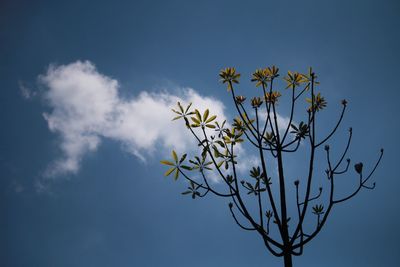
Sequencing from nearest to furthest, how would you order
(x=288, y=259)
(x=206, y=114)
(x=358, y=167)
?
1. (x=288, y=259)
2. (x=358, y=167)
3. (x=206, y=114)

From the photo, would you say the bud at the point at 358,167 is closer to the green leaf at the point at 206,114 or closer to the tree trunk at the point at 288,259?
the tree trunk at the point at 288,259

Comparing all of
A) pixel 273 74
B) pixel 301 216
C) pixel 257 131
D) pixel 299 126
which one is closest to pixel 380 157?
pixel 299 126

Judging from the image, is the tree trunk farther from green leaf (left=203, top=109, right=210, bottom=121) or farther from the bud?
green leaf (left=203, top=109, right=210, bottom=121)

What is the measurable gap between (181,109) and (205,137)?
670 mm

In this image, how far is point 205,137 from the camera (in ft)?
Answer: 13.2

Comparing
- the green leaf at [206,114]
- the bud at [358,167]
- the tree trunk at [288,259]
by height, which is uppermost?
the green leaf at [206,114]

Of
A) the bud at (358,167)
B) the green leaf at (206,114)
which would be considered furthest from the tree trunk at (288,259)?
the green leaf at (206,114)

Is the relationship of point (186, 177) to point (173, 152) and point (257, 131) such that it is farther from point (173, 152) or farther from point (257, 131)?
point (257, 131)

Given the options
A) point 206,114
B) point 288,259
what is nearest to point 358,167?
point 288,259

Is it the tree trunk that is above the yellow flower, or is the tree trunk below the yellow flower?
below

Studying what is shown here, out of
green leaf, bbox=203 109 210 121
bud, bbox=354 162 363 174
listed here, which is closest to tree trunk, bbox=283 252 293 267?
bud, bbox=354 162 363 174

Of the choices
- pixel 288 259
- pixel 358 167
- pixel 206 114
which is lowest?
pixel 288 259

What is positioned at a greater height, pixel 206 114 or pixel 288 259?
pixel 206 114

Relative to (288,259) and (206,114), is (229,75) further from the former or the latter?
(288,259)
